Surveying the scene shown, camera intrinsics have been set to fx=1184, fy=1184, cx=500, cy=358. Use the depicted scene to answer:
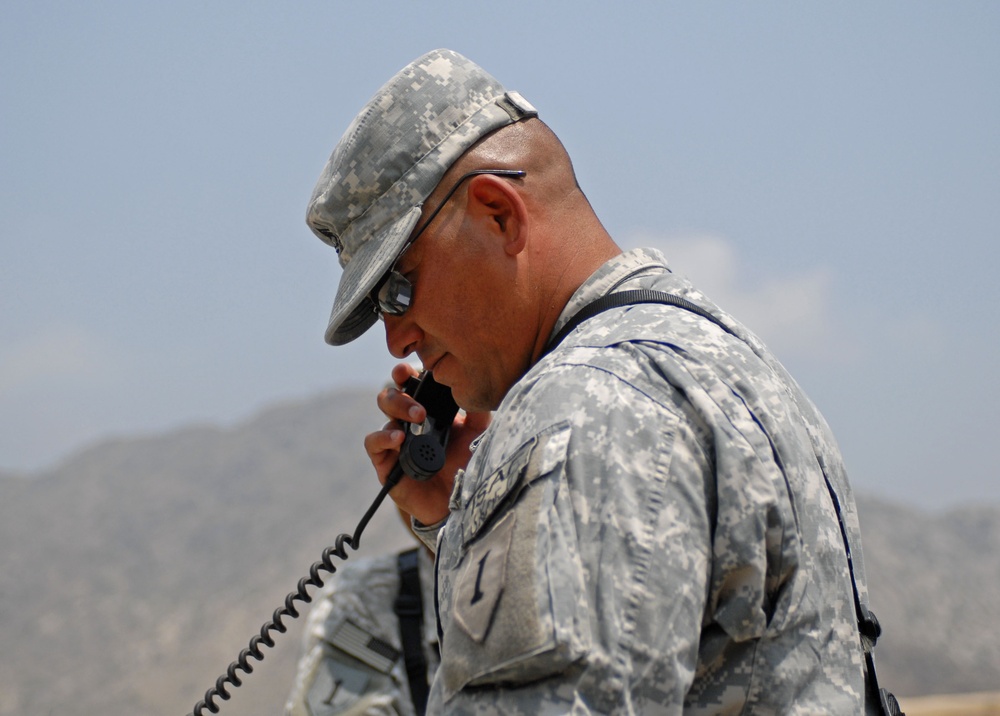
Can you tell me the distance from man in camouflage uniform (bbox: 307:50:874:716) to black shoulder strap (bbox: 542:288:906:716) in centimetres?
2

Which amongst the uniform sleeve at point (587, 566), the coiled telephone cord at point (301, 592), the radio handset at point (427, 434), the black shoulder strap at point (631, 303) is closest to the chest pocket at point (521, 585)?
the uniform sleeve at point (587, 566)

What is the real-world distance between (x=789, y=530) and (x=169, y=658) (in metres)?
36.7

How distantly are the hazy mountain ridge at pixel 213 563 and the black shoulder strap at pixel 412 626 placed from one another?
27.7m

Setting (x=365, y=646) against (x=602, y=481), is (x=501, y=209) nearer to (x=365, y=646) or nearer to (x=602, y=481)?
(x=602, y=481)

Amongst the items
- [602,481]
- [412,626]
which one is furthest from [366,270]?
[412,626]

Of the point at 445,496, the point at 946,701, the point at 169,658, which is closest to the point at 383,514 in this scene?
the point at 169,658

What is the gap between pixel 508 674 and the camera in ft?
5.81

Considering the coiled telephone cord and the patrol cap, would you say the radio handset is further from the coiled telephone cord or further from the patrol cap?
the patrol cap

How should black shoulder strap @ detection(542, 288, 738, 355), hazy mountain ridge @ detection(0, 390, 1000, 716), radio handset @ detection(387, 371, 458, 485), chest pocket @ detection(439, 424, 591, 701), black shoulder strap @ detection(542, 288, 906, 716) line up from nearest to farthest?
chest pocket @ detection(439, 424, 591, 701) < black shoulder strap @ detection(542, 288, 906, 716) < black shoulder strap @ detection(542, 288, 738, 355) < radio handset @ detection(387, 371, 458, 485) < hazy mountain ridge @ detection(0, 390, 1000, 716)

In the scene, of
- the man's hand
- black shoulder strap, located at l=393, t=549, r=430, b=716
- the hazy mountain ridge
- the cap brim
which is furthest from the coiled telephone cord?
the hazy mountain ridge

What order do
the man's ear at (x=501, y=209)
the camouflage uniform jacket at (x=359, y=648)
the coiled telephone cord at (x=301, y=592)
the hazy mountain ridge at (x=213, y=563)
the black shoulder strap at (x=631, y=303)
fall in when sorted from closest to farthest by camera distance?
1. the black shoulder strap at (x=631, y=303)
2. the man's ear at (x=501, y=209)
3. the coiled telephone cord at (x=301, y=592)
4. the camouflage uniform jacket at (x=359, y=648)
5. the hazy mountain ridge at (x=213, y=563)

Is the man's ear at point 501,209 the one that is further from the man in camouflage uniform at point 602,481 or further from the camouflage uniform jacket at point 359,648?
the camouflage uniform jacket at point 359,648

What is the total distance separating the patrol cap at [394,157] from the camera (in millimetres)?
2529

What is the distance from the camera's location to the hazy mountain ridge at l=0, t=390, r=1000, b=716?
34406mm
